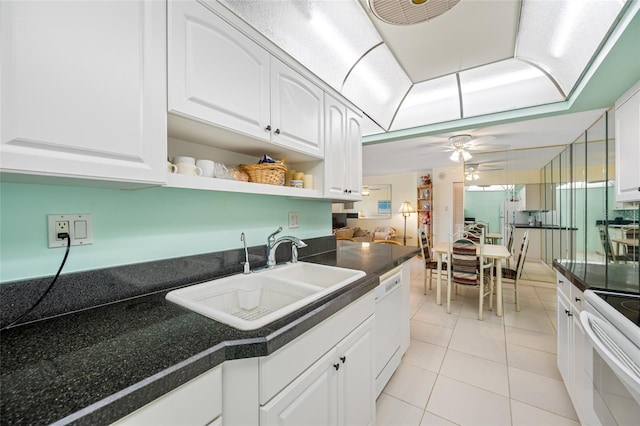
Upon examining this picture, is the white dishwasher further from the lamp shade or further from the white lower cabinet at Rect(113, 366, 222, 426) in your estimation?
the lamp shade

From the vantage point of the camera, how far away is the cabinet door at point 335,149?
1.73 meters

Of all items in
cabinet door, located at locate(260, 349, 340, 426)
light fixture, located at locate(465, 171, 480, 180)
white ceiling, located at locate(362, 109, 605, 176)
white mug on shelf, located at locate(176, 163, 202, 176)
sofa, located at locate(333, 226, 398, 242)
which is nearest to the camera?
cabinet door, located at locate(260, 349, 340, 426)

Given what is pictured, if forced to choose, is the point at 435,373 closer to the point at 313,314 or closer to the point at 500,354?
the point at 500,354

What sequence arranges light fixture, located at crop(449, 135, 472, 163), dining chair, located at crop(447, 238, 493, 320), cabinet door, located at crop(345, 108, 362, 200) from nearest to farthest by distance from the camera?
cabinet door, located at crop(345, 108, 362, 200) → dining chair, located at crop(447, 238, 493, 320) → light fixture, located at crop(449, 135, 472, 163)

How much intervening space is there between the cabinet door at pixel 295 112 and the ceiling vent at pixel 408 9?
58cm

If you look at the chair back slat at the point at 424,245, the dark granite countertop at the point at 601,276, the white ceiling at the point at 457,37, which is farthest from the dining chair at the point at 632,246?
the chair back slat at the point at 424,245

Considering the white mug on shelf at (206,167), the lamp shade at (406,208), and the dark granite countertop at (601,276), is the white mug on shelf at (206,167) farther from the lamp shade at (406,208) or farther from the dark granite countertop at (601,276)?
the lamp shade at (406,208)

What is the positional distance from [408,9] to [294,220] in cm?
150

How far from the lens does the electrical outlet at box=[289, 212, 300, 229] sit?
1.86 metres

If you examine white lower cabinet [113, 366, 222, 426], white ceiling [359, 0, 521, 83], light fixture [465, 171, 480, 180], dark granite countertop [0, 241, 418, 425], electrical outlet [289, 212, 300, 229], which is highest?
white ceiling [359, 0, 521, 83]

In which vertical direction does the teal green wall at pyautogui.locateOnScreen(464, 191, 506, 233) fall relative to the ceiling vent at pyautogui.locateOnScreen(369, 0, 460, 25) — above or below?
below

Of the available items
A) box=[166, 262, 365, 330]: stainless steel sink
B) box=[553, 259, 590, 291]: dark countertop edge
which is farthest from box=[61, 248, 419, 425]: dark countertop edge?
box=[553, 259, 590, 291]: dark countertop edge

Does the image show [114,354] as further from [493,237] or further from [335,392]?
[493,237]

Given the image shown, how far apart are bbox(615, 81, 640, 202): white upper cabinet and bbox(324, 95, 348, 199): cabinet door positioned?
1887mm
